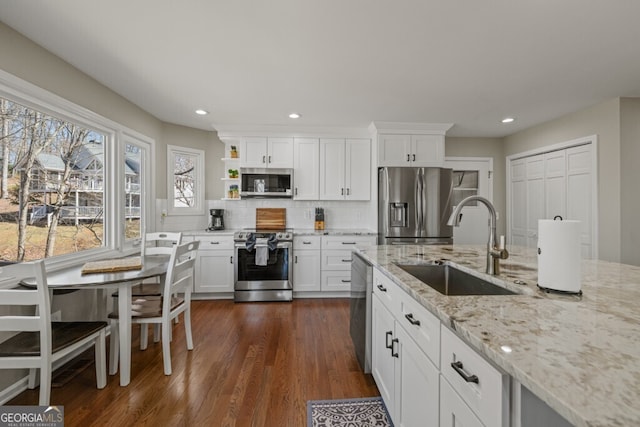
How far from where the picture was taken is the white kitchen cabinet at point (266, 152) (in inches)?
161

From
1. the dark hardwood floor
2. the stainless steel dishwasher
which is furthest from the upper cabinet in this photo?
the dark hardwood floor

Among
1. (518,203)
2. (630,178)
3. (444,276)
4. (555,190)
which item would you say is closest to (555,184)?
(555,190)

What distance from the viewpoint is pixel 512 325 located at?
841 millimetres

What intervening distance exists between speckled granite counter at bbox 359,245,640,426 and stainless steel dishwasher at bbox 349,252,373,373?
55 cm

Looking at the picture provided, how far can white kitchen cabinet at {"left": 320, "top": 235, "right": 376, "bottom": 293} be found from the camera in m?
3.89

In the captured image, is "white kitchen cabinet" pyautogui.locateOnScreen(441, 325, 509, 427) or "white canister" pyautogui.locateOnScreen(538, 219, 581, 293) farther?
"white canister" pyautogui.locateOnScreen(538, 219, 581, 293)

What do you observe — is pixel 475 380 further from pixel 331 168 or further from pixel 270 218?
pixel 270 218

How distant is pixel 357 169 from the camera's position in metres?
4.26

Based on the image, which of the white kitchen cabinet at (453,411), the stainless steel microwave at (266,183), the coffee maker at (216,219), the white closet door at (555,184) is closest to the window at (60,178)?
the coffee maker at (216,219)

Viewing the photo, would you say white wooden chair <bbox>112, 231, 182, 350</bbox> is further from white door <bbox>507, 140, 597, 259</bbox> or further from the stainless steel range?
white door <bbox>507, 140, 597, 259</bbox>

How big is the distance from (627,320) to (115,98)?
13.2ft

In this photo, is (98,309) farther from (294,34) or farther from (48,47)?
(294,34)

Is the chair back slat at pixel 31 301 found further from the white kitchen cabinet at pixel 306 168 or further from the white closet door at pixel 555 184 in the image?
the white closet door at pixel 555 184

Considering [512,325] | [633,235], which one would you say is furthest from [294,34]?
[633,235]
